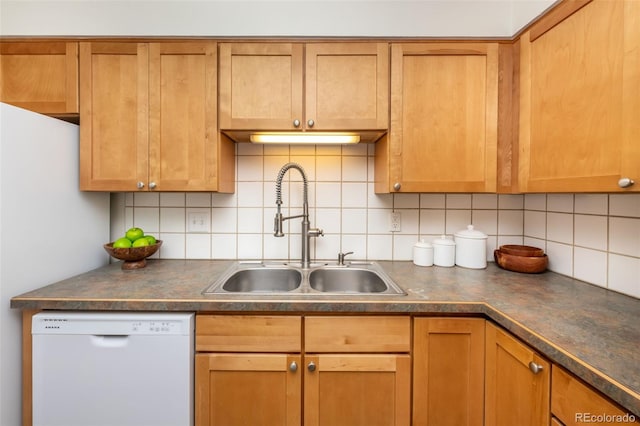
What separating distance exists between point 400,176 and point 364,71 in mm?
527

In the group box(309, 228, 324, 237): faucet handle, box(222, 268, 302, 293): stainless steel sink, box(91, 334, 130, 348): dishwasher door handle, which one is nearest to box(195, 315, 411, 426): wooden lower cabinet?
box(91, 334, 130, 348): dishwasher door handle

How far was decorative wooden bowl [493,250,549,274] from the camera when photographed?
55.8 inches

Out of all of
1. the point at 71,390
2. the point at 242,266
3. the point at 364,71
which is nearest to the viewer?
the point at 71,390

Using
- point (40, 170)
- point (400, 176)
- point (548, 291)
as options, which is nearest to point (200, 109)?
point (40, 170)

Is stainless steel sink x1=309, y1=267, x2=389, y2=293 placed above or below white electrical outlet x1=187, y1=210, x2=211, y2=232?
below

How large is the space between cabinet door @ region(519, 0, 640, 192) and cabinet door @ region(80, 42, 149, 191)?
1749mm

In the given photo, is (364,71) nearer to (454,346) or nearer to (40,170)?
(454,346)

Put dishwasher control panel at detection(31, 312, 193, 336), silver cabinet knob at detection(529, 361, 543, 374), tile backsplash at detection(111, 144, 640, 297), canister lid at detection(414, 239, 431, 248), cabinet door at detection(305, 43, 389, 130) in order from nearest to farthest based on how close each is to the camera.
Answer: silver cabinet knob at detection(529, 361, 543, 374)
dishwasher control panel at detection(31, 312, 193, 336)
cabinet door at detection(305, 43, 389, 130)
canister lid at detection(414, 239, 431, 248)
tile backsplash at detection(111, 144, 640, 297)

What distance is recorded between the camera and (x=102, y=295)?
3.59 feet

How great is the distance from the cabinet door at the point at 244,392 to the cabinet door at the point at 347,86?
104cm

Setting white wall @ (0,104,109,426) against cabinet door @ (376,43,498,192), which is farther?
cabinet door @ (376,43,498,192)

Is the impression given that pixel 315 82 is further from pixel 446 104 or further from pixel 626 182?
pixel 626 182

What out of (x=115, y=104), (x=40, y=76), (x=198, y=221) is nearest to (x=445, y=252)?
(x=198, y=221)

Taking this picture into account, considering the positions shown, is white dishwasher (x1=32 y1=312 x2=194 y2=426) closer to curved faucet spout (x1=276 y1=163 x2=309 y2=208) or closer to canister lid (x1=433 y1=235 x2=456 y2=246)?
curved faucet spout (x1=276 y1=163 x2=309 y2=208)
